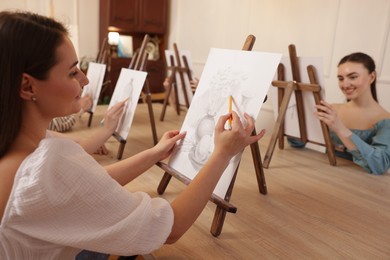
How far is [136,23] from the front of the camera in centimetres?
471

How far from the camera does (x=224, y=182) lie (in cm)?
110

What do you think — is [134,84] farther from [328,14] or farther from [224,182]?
[328,14]

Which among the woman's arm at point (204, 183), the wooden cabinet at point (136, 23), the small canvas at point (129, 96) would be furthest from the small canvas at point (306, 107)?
the wooden cabinet at point (136, 23)

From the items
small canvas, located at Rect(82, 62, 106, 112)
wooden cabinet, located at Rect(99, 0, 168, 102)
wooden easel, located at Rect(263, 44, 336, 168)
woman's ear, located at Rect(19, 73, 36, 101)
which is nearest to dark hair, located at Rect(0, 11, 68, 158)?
woman's ear, located at Rect(19, 73, 36, 101)

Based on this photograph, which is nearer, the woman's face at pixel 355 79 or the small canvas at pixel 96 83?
the woman's face at pixel 355 79

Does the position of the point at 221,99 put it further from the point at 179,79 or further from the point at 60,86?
the point at 179,79

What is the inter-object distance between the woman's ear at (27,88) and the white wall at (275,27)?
4.88 ft

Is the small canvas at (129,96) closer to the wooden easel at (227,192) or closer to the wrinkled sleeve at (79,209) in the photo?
the wooden easel at (227,192)

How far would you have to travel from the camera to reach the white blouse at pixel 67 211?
0.59m

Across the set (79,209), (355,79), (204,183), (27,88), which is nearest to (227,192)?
(204,183)

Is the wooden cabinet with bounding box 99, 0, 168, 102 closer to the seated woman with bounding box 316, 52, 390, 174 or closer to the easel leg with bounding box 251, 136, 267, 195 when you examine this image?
the seated woman with bounding box 316, 52, 390, 174

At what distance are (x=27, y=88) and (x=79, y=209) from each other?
0.26 m

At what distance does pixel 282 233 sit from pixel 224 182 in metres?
0.27

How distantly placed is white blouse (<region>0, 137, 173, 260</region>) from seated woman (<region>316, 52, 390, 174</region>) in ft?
4.72
